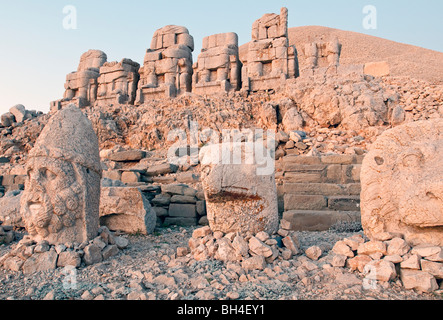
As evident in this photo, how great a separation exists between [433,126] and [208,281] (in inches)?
103

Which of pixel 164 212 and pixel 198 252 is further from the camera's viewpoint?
pixel 164 212

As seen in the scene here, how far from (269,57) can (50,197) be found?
11307 mm

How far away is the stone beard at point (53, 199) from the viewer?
3.36 meters

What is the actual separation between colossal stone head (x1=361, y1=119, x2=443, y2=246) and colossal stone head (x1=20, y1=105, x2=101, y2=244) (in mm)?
3043

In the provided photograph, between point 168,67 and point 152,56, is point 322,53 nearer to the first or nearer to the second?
point 168,67

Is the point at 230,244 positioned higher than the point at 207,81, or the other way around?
the point at 207,81

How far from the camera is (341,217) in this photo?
4.89 m

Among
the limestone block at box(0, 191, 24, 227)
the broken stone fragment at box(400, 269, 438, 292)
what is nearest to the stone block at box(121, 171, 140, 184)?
the limestone block at box(0, 191, 24, 227)

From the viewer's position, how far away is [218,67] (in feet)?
45.0

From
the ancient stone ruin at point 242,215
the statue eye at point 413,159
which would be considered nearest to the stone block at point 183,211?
the ancient stone ruin at point 242,215

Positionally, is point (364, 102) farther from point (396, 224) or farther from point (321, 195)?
point (396, 224)
